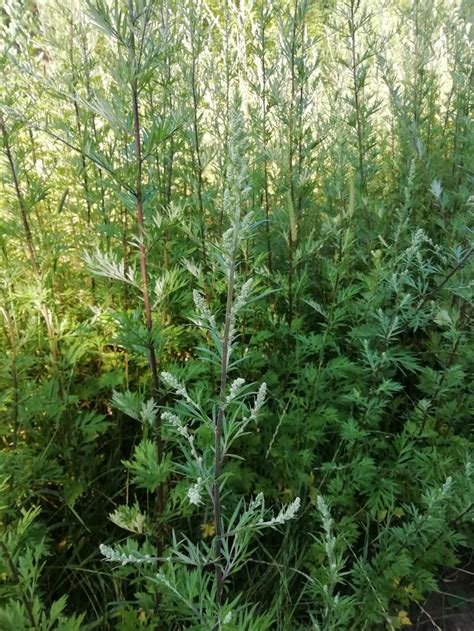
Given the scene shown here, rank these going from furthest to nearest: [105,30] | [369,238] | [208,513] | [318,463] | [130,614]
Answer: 1. [369,238]
2. [318,463]
3. [208,513]
4. [130,614]
5. [105,30]

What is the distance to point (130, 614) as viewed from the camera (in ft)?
5.83

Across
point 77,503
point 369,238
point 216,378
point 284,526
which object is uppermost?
point 369,238

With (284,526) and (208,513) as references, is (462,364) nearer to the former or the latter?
(284,526)

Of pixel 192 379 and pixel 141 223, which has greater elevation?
pixel 141 223

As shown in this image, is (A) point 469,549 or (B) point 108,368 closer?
(A) point 469,549

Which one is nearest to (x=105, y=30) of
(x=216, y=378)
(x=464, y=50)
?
(x=216, y=378)

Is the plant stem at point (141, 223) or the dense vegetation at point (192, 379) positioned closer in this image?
the plant stem at point (141, 223)

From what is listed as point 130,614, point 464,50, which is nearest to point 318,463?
point 130,614

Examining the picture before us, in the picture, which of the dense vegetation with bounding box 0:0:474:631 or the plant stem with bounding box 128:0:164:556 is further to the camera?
the dense vegetation with bounding box 0:0:474:631

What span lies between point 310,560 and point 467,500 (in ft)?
2.37

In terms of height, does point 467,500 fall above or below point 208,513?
above

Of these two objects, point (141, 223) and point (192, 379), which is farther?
point (192, 379)

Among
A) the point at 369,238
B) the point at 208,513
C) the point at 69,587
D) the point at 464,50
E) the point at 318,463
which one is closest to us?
the point at 69,587

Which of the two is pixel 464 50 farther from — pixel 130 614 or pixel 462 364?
pixel 130 614
